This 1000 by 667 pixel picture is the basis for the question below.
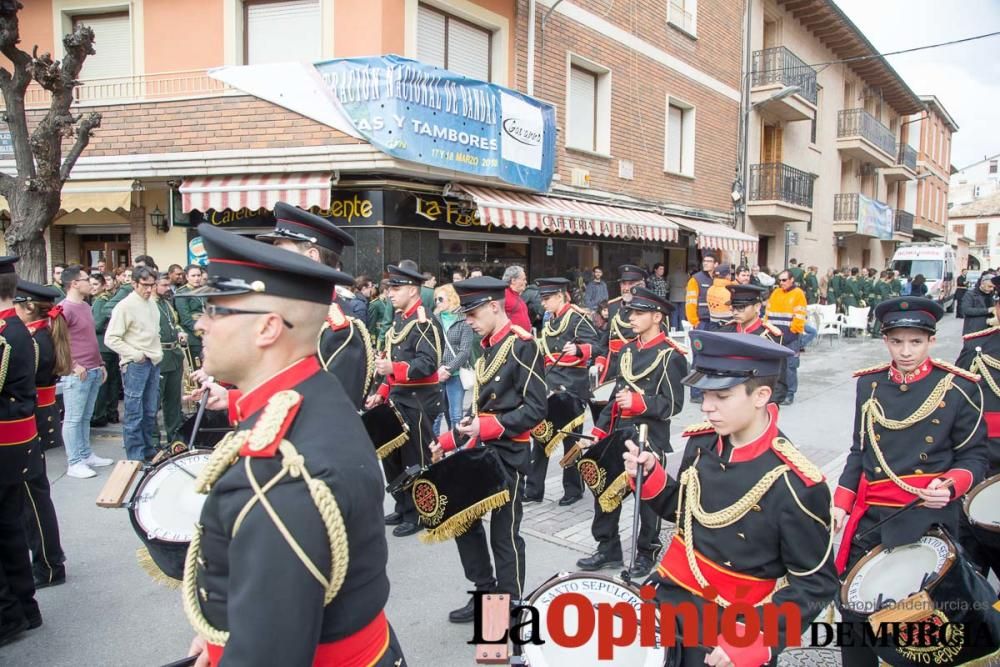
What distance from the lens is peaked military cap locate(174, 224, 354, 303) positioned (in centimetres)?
182

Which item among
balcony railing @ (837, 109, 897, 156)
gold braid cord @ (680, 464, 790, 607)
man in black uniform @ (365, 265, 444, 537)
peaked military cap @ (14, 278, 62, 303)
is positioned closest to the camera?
gold braid cord @ (680, 464, 790, 607)

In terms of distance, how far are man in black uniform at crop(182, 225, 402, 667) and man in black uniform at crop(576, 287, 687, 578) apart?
11.6 feet

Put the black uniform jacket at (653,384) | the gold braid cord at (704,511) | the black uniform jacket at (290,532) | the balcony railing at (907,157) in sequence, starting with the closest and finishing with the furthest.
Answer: the black uniform jacket at (290,532) → the gold braid cord at (704,511) → the black uniform jacket at (653,384) → the balcony railing at (907,157)

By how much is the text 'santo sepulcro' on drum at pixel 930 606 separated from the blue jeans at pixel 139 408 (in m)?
7.16

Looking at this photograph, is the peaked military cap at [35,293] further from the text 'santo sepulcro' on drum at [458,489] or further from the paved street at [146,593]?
the text 'santo sepulcro' on drum at [458,489]

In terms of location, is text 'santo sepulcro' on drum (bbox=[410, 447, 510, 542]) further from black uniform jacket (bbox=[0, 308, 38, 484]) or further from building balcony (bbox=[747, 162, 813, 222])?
building balcony (bbox=[747, 162, 813, 222])

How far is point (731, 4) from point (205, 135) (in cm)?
1570

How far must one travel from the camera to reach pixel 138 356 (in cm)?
779

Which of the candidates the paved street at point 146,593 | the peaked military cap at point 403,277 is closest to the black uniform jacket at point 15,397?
the paved street at point 146,593

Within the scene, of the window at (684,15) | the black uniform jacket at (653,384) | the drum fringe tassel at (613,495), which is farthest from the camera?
the window at (684,15)

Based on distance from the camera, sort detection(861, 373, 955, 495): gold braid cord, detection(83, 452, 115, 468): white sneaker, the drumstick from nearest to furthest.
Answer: the drumstick, detection(861, 373, 955, 495): gold braid cord, detection(83, 452, 115, 468): white sneaker

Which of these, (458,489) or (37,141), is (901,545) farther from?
(37,141)

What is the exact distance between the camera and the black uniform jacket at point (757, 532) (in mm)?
2547

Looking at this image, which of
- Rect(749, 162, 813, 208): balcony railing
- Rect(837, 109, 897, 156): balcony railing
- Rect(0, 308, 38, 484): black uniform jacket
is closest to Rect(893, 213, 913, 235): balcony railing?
Rect(837, 109, 897, 156): balcony railing
